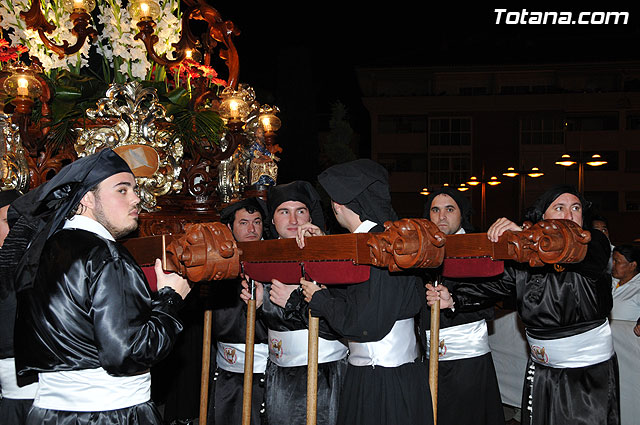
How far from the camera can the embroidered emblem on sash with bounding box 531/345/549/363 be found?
3760 mm

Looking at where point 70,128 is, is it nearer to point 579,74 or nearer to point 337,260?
point 337,260

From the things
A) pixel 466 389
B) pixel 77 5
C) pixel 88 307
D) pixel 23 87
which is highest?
pixel 77 5

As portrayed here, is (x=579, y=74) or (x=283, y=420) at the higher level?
(x=579, y=74)

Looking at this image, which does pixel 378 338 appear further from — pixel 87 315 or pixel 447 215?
pixel 447 215

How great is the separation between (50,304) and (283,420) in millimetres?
1780

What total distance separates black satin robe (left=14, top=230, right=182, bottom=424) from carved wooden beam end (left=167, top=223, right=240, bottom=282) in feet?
0.56

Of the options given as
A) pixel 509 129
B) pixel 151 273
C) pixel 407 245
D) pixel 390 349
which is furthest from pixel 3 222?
pixel 509 129

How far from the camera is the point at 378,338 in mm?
2875

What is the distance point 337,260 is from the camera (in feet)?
8.96

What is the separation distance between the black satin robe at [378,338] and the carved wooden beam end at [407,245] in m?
0.43

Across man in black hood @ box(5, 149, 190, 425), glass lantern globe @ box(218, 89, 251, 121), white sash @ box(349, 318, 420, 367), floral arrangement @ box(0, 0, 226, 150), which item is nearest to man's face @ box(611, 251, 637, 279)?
white sash @ box(349, 318, 420, 367)

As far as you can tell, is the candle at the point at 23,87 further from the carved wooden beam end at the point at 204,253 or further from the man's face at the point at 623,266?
the man's face at the point at 623,266

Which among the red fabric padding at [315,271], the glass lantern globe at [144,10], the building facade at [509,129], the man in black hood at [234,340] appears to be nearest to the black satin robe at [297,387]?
the man in black hood at [234,340]

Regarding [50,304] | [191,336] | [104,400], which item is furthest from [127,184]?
[191,336]
